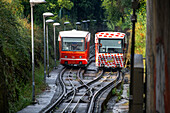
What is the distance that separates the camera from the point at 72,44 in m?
29.5

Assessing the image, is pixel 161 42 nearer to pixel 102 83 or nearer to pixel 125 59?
pixel 102 83

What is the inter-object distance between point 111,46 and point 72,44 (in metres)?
3.75

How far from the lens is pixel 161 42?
312 cm

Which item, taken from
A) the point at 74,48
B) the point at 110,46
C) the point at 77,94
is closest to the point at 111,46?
the point at 110,46

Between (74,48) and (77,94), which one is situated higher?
(74,48)

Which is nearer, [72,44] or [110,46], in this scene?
[110,46]

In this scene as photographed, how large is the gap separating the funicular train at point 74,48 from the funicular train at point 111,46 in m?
1.76

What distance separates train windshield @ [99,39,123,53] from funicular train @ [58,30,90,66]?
1983 mm

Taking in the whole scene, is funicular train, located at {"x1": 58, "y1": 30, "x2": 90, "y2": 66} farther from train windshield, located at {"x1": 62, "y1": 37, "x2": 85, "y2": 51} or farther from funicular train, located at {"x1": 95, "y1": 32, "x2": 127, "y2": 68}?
funicular train, located at {"x1": 95, "y1": 32, "x2": 127, "y2": 68}

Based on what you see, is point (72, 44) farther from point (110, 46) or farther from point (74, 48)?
point (110, 46)

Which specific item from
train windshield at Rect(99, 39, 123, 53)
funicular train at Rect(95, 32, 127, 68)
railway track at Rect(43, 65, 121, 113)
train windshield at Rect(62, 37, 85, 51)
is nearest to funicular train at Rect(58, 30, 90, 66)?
train windshield at Rect(62, 37, 85, 51)

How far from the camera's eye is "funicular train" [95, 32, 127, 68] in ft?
90.8

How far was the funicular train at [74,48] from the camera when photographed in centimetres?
2930

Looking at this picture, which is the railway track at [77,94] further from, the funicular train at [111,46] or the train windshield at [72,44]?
the train windshield at [72,44]
